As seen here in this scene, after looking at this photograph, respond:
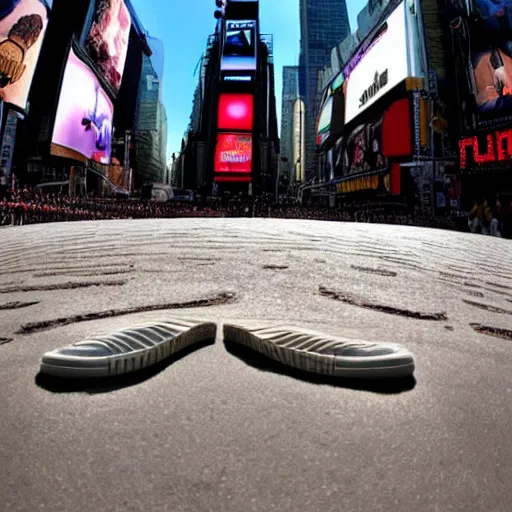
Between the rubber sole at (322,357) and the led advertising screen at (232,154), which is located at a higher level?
the led advertising screen at (232,154)

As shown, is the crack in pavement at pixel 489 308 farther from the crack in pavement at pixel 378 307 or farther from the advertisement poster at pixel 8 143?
the advertisement poster at pixel 8 143

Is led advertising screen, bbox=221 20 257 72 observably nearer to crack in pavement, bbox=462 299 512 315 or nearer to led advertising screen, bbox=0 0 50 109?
led advertising screen, bbox=0 0 50 109

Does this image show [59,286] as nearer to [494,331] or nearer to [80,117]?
[494,331]

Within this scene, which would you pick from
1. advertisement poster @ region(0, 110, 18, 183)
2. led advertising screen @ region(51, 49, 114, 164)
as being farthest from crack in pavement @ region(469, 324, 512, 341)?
advertisement poster @ region(0, 110, 18, 183)

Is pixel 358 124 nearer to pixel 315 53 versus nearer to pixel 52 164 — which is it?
pixel 52 164

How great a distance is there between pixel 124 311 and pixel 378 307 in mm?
1665

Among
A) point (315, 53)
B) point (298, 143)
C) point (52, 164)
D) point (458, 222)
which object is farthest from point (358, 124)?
point (315, 53)

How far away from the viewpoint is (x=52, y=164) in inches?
1356

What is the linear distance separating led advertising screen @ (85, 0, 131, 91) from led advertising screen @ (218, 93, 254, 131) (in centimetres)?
1302

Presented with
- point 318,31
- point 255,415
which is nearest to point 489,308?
point 255,415

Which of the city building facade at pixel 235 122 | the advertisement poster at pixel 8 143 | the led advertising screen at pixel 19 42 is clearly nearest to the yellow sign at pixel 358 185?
the city building facade at pixel 235 122

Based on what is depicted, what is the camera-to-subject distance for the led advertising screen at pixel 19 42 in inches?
797

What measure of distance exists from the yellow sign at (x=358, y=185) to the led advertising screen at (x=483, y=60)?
28.6 ft

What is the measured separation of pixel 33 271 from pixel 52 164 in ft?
115
